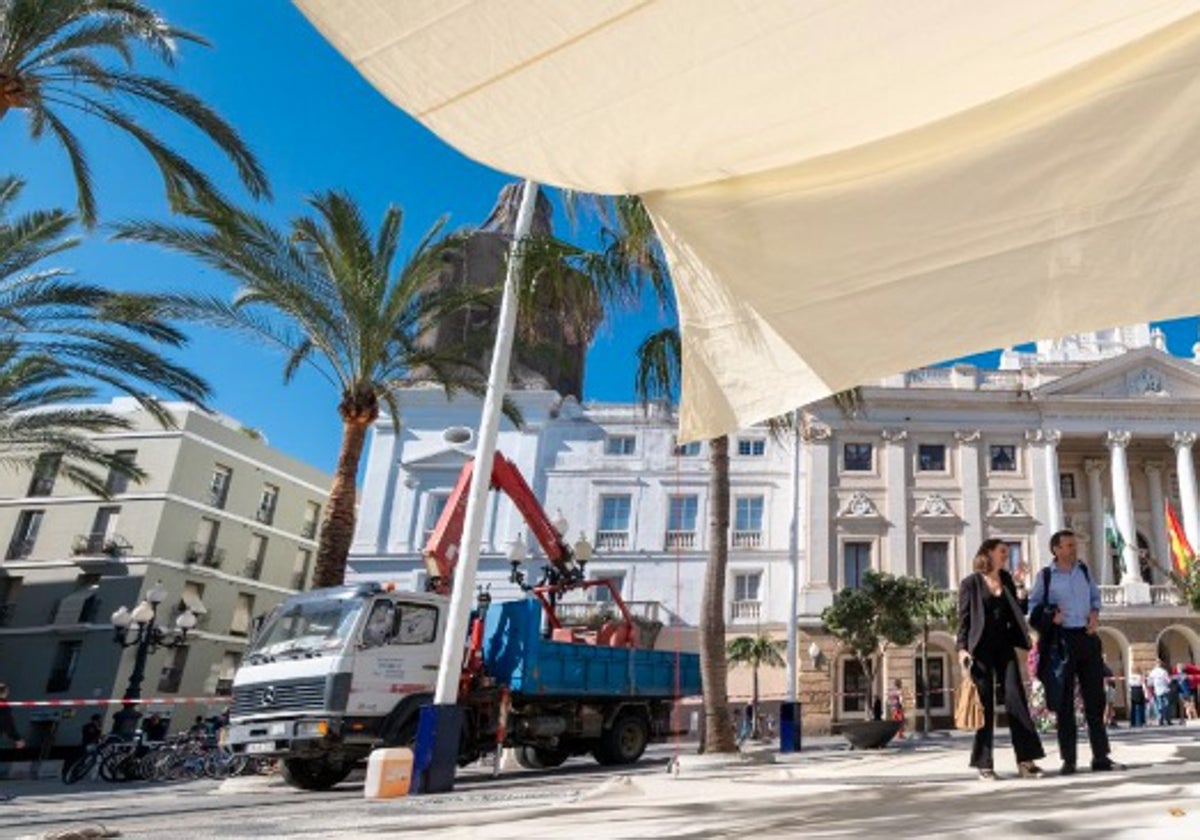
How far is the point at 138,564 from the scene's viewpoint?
35.1 m

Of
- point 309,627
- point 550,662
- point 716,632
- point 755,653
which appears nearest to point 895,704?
point 755,653

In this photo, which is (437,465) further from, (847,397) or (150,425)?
(847,397)

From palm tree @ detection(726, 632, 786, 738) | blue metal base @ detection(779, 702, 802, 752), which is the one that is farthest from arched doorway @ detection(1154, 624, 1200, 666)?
blue metal base @ detection(779, 702, 802, 752)

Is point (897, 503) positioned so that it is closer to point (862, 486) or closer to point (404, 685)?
point (862, 486)

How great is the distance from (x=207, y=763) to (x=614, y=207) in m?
12.2

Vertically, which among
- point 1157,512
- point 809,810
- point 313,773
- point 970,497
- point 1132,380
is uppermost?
point 1132,380

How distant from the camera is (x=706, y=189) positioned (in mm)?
2148

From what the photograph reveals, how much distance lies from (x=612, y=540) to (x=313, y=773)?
23.9 metres

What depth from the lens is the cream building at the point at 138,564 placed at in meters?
34.3

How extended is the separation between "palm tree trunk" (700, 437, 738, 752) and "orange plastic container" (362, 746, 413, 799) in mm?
6546

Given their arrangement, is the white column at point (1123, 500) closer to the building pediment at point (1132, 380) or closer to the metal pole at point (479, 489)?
the building pediment at point (1132, 380)

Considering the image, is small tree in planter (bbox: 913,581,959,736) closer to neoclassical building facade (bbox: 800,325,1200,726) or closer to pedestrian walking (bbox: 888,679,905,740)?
pedestrian walking (bbox: 888,679,905,740)

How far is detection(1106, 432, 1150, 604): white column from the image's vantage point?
110 feet

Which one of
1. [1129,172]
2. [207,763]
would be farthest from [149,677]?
[1129,172]
